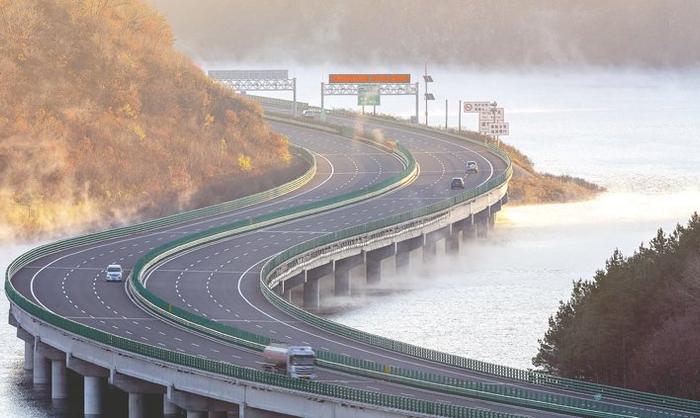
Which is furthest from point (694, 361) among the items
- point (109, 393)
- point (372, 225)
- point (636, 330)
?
point (372, 225)

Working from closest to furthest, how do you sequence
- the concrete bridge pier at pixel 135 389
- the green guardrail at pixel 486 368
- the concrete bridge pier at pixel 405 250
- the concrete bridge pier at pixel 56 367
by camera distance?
the green guardrail at pixel 486 368 → the concrete bridge pier at pixel 135 389 → the concrete bridge pier at pixel 56 367 → the concrete bridge pier at pixel 405 250

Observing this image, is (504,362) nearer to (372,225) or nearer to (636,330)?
(636,330)

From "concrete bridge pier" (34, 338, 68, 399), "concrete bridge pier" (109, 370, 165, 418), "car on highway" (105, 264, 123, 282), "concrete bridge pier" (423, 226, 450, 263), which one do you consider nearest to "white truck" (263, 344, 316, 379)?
"concrete bridge pier" (109, 370, 165, 418)

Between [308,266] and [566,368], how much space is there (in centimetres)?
4682

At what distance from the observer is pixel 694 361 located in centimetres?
10162

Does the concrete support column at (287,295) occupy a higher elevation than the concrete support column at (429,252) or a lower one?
higher

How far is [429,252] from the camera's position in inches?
7682

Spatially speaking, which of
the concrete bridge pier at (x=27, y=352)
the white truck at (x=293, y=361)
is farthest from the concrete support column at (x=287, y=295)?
the white truck at (x=293, y=361)

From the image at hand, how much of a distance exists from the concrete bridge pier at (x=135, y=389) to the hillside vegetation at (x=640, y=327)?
2368 centimetres

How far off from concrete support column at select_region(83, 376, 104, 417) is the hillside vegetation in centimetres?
2642

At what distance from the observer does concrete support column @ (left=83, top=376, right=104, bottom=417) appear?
114875mm

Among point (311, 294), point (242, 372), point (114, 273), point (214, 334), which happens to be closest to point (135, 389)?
point (214, 334)

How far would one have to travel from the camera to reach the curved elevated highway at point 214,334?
9462cm

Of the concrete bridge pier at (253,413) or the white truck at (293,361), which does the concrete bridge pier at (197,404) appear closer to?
the concrete bridge pier at (253,413)
